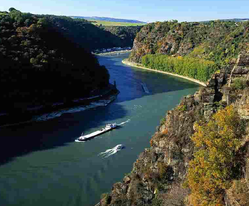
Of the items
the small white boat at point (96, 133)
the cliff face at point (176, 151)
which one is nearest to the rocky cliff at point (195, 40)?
the small white boat at point (96, 133)

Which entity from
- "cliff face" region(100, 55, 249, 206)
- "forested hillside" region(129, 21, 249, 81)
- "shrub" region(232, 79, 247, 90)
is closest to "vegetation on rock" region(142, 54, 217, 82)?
"forested hillside" region(129, 21, 249, 81)

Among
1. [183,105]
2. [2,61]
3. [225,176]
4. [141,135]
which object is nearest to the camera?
[225,176]

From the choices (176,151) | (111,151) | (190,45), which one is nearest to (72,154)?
(111,151)

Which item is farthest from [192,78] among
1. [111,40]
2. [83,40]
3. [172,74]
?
[111,40]

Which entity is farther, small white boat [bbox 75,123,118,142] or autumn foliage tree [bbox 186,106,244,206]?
small white boat [bbox 75,123,118,142]

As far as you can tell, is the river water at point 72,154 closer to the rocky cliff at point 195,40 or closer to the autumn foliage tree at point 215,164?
the autumn foliage tree at point 215,164

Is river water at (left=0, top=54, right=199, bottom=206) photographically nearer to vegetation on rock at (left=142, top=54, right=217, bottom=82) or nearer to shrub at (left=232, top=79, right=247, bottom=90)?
shrub at (left=232, top=79, right=247, bottom=90)

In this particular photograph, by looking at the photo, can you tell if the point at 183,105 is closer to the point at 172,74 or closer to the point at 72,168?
the point at 72,168
